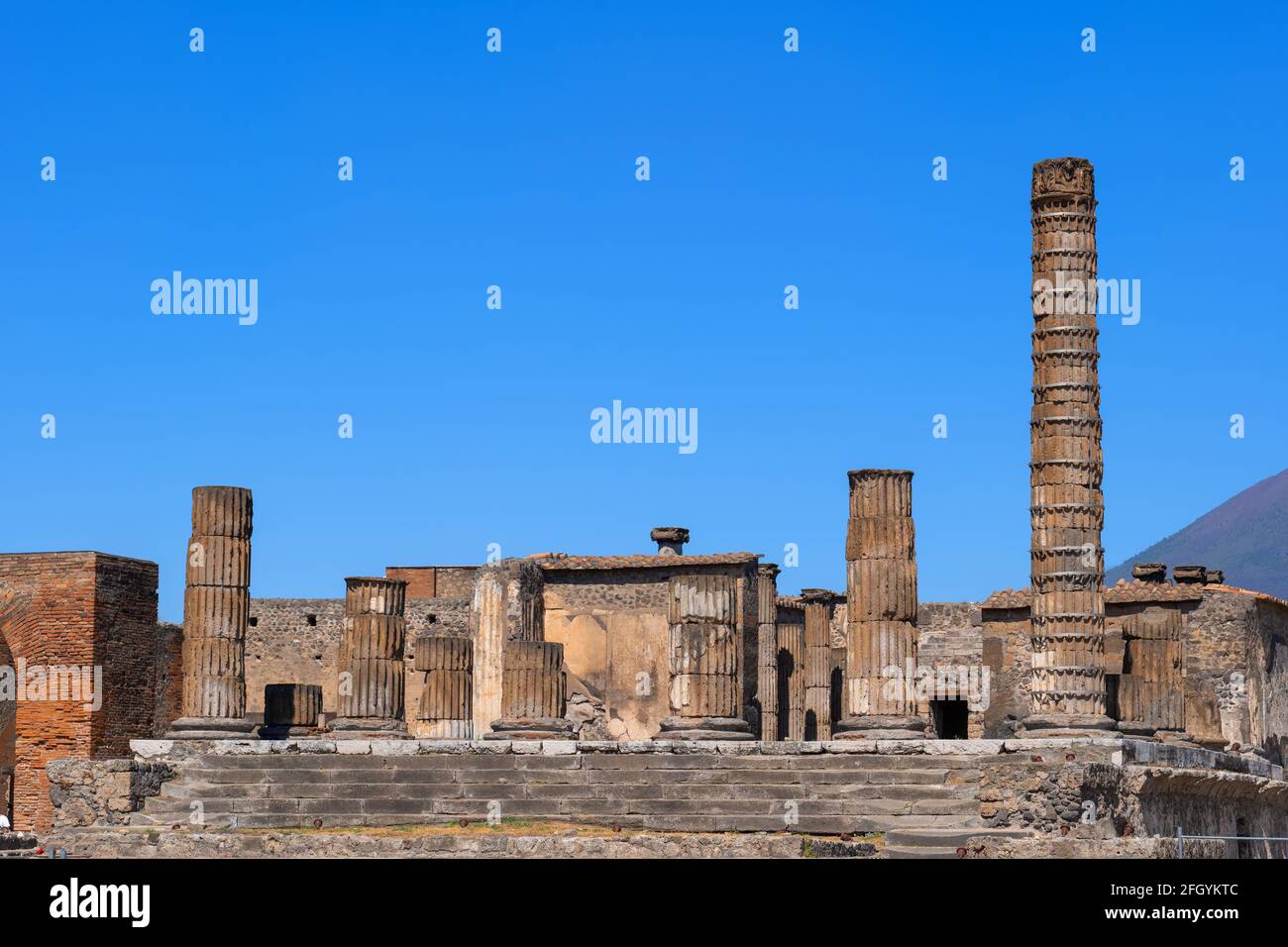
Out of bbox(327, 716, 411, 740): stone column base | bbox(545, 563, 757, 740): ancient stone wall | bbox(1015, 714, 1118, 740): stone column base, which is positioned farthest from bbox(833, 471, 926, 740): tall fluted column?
bbox(545, 563, 757, 740): ancient stone wall

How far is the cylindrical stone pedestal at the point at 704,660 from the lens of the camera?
70.3 feet

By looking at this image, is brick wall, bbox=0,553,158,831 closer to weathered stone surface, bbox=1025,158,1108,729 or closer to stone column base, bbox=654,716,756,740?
stone column base, bbox=654,716,756,740

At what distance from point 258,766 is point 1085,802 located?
26.8ft

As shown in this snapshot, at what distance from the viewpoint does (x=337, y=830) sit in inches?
743

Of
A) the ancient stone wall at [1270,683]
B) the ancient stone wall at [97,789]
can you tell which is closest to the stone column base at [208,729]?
the ancient stone wall at [97,789]

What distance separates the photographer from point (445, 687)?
2425cm

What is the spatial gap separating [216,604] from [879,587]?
24.1 ft

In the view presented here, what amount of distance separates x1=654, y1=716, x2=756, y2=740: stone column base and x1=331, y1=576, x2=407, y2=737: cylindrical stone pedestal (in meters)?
4.13

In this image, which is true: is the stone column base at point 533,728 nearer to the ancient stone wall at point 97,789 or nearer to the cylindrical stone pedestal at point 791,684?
the ancient stone wall at point 97,789

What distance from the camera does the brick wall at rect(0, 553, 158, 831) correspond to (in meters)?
26.9

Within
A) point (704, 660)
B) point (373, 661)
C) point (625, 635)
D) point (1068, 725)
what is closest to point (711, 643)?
point (704, 660)

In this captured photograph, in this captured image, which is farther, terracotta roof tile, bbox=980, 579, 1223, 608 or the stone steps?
terracotta roof tile, bbox=980, 579, 1223, 608

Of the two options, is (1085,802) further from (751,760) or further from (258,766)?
(258,766)
